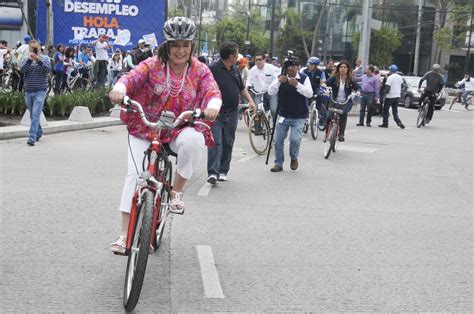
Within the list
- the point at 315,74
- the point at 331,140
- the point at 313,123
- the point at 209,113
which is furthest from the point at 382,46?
the point at 209,113

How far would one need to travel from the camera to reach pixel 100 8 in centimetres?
2750

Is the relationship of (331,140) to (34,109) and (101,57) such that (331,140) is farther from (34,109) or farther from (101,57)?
(101,57)

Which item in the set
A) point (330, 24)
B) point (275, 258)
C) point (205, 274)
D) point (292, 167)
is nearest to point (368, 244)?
point (275, 258)

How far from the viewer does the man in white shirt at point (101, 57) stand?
26.0m

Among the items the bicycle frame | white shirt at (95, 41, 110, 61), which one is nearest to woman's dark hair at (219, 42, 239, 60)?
the bicycle frame

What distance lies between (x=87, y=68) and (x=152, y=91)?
21998 millimetres

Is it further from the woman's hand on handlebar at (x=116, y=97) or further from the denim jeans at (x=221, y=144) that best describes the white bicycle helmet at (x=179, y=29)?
the denim jeans at (x=221, y=144)

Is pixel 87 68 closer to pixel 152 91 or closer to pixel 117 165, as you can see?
pixel 117 165

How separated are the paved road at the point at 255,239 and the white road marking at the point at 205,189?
0.03 m

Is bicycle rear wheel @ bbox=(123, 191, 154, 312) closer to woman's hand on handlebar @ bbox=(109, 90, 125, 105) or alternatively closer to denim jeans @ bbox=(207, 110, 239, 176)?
woman's hand on handlebar @ bbox=(109, 90, 125, 105)

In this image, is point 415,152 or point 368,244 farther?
point 415,152

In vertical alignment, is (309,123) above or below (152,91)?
below

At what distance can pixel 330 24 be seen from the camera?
253 ft

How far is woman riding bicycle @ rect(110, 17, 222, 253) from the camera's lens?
5547 millimetres
